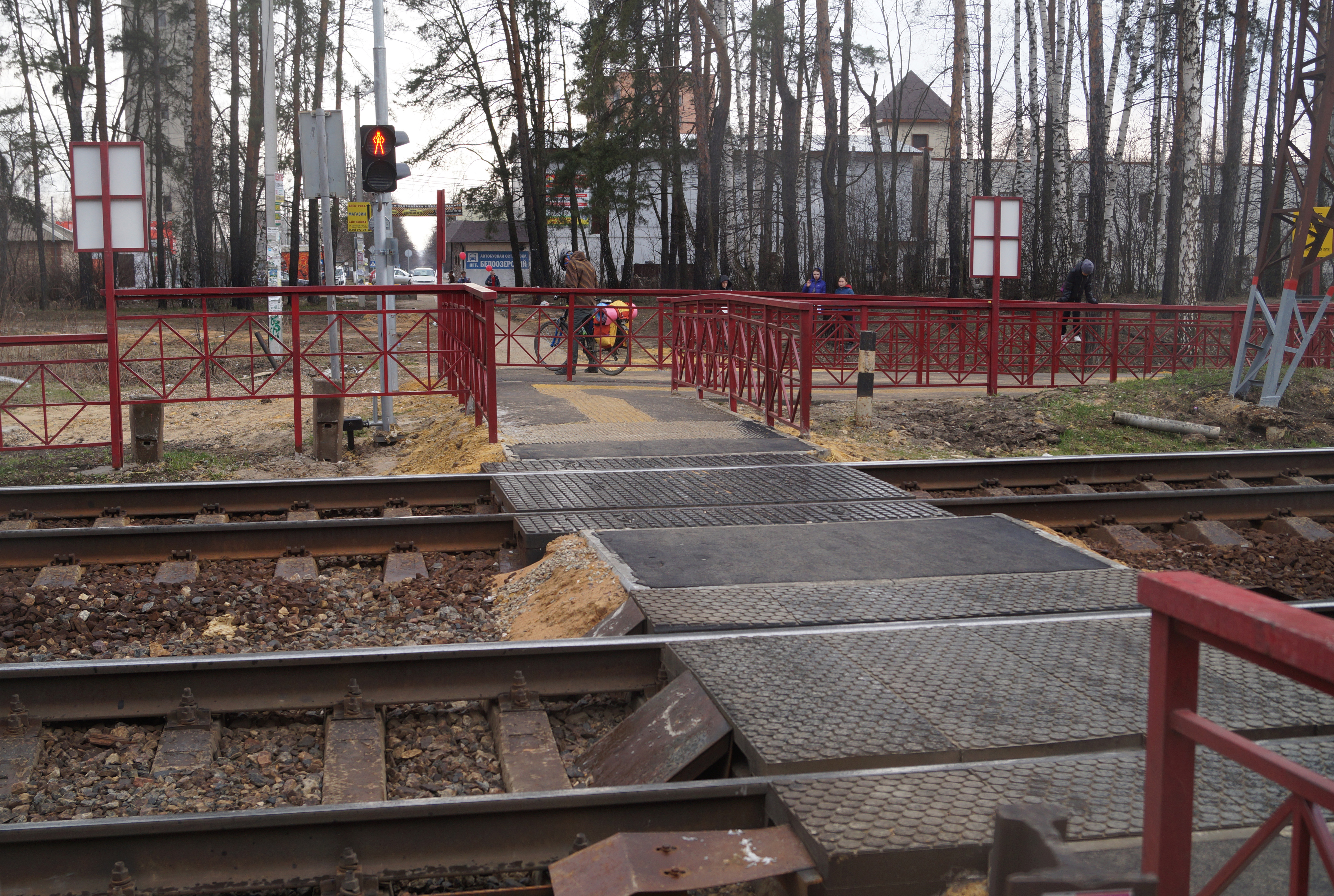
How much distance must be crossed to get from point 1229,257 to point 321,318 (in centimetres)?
2926

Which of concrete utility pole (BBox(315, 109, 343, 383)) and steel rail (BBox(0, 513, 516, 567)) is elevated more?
concrete utility pole (BBox(315, 109, 343, 383))

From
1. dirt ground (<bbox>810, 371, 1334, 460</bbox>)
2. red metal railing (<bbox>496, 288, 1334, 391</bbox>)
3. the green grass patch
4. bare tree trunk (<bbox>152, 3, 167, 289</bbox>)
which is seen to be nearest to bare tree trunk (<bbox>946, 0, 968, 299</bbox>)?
red metal railing (<bbox>496, 288, 1334, 391</bbox>)

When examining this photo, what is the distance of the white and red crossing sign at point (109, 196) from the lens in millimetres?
9875

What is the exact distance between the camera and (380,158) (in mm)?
12047

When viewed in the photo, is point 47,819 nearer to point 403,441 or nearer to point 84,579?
point 84,579

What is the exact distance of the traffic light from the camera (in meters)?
12.0

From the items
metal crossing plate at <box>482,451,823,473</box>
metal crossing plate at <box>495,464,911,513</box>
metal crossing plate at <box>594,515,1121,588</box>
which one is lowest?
metal crossing plate at <box>594,515,1121,588</box>

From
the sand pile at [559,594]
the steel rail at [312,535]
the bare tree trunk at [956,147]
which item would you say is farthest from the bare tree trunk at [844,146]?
the sand pile at [559,594]

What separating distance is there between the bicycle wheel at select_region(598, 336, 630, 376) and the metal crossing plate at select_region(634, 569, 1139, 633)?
11.1 metres

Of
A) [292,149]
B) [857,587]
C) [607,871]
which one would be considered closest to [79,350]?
[857,587]

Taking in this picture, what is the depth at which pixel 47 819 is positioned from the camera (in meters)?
3.43

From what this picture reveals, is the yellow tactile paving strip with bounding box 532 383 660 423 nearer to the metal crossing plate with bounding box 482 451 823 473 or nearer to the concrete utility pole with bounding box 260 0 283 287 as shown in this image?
Result: the metal crossing plate with bounding box 482 451 823 473

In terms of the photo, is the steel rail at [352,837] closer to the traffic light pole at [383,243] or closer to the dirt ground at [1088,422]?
the dirt ground at [1088,422]

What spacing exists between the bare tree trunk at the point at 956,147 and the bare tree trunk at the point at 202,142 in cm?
1876
